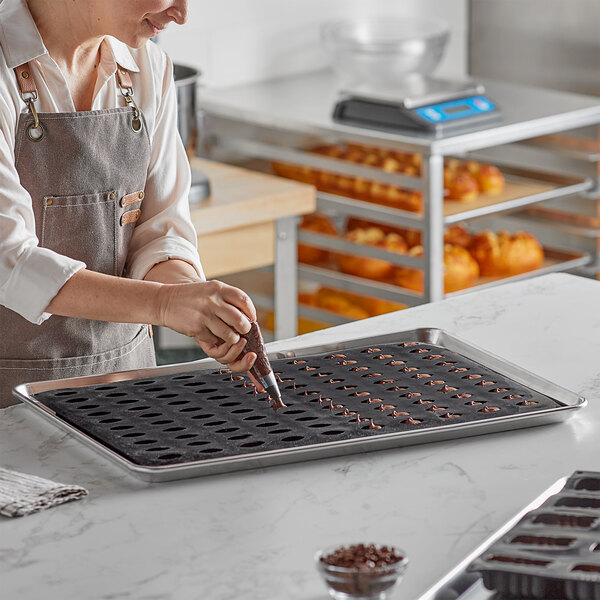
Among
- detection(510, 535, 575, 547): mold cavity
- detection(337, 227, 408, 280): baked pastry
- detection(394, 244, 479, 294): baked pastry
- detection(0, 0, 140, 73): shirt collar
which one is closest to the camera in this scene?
detection(510, 535, 575, 547): mold cavity

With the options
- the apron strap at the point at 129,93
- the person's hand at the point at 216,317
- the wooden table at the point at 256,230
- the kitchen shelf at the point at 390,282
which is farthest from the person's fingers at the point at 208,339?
the kitchen shelf at the point at 390,282

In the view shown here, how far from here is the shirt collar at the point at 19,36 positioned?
183cm

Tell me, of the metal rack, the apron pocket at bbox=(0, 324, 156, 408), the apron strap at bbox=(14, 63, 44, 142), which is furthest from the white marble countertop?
the metal rack

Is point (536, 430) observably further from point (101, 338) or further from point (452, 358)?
point (101, 338)

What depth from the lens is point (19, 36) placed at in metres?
1.84

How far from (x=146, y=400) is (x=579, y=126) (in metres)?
2.26

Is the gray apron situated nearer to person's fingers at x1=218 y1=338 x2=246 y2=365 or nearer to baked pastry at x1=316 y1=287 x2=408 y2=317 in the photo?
person's fingers at x1=218 y1=338 x2=246 y2=365

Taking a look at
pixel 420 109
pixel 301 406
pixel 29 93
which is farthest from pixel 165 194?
pixel 420 109

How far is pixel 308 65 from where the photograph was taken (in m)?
4.12

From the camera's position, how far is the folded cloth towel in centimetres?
131

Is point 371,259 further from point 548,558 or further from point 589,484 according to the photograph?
point 548,558

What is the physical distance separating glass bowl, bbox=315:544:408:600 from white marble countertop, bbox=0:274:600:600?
0.09 meters

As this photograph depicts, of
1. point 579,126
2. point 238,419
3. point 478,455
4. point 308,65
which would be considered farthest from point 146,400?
point 308,65

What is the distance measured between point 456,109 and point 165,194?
1437 millimetres
